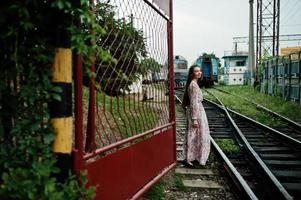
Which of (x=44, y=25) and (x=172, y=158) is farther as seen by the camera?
(x=172, y=158)

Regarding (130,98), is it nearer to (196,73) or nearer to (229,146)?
(196,73)

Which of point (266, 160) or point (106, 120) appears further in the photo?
point (266, 160)

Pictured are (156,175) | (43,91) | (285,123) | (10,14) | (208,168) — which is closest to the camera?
(10,14)

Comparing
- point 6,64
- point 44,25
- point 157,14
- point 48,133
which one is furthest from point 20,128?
point 157,14

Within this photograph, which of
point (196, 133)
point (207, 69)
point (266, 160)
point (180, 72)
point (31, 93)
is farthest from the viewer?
point (207, 69)

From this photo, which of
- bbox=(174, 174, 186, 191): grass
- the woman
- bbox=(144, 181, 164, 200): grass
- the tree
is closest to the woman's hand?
the woman

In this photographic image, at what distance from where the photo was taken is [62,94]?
84.7 inches

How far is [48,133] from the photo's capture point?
206 centimetres

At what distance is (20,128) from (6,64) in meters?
0.39

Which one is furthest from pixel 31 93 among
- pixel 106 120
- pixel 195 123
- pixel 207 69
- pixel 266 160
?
pixel 207 69

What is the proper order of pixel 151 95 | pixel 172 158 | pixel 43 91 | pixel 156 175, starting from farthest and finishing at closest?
pixel 172 158 → pixel 151 95 → pixel 156 175 → pixel 43 91

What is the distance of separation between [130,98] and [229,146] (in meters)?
4.05

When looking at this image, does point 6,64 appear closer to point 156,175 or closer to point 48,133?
point 48,133

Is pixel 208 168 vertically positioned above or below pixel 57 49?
below
